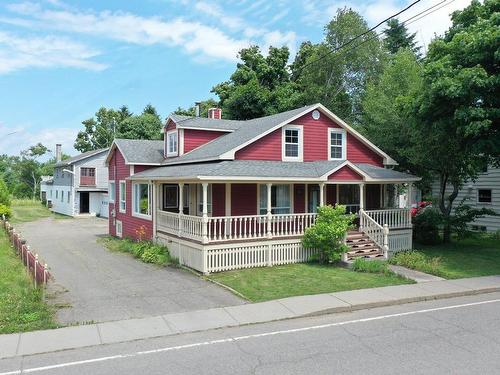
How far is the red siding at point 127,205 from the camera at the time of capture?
73.5ft

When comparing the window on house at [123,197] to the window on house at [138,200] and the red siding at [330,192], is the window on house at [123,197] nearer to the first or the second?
the window on house at [138,200]

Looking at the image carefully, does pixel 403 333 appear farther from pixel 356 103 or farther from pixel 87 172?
pixel 87 172

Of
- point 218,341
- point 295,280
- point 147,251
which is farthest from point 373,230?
point 218,341

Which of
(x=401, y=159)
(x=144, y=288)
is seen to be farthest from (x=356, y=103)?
(x=144, y=288)

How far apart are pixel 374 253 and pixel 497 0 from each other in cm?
1064

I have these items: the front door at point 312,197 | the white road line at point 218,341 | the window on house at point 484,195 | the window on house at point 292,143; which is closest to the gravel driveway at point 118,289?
the white road line at point 218,341

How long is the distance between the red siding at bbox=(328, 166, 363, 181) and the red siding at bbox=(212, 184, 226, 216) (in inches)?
176

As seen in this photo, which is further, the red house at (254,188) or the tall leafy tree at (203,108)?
the tall leafy tree at (203,108)

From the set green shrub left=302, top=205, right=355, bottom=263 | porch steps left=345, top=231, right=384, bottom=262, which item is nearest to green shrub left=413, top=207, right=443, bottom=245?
porch steps left=345, top=231, right=384, bottom=262

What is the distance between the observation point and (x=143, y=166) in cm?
2389

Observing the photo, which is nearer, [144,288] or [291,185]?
[144,288]

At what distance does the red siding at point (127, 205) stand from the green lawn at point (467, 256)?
1261 cm

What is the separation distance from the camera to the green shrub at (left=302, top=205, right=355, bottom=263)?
16.6 meters

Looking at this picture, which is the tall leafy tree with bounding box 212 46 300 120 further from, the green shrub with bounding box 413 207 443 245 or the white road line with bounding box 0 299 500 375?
the white road line with bounding box 0 299 500 375
